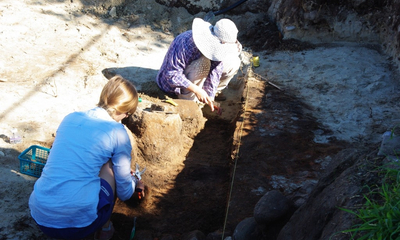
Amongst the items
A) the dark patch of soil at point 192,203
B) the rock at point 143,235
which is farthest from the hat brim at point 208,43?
the rock at point 143,235

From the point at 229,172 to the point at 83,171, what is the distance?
175 centimetres

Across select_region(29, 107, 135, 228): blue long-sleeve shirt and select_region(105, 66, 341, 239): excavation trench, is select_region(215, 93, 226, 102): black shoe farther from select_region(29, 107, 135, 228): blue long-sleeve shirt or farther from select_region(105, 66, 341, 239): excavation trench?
select_region(29, 107, 135, 228): blue long-sleeve shirt

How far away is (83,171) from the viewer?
264cm

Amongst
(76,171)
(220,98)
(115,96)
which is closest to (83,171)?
(76,171)

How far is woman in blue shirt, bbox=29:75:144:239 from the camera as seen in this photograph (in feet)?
8.48

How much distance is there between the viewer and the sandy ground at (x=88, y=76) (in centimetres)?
403

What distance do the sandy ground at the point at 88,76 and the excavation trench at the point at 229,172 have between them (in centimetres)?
40

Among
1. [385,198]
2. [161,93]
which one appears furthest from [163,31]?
[385,198]

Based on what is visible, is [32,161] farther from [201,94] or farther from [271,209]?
[271,209]

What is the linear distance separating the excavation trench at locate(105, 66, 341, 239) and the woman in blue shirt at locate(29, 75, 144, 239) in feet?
2.02

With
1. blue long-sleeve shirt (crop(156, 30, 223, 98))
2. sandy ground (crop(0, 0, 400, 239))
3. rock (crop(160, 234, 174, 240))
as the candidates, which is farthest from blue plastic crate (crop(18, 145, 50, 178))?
blue long-sleeve shirt (crop(156, 30, 223, 98))

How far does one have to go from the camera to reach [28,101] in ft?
15.0

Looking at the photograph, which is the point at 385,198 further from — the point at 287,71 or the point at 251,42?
the point at 251,42

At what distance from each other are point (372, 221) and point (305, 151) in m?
2.25
